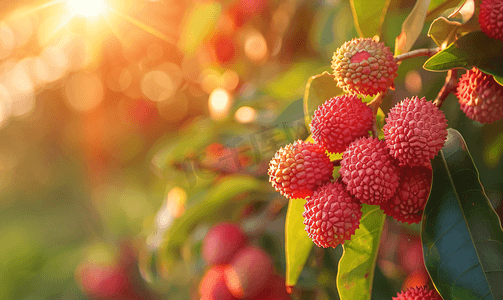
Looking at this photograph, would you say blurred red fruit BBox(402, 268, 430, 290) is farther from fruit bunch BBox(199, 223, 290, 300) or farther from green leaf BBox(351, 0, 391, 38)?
green leaf BBox(351, 0, 391, 38)

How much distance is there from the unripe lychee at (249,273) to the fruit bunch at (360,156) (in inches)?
21.2

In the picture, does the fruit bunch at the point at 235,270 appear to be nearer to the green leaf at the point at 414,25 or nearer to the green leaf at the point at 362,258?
the green leaf at the point at 362,258

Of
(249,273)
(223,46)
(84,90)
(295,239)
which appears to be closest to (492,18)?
(295,239)

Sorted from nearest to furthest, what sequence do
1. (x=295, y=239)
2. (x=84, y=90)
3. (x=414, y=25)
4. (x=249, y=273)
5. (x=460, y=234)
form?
(x=460, y=234), (x=414, y=25), (x=295, y=239), (x=249, y=273), (x=84, y=90)

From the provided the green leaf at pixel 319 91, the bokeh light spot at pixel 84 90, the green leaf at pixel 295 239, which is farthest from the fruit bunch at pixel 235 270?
the bokeh light spot at pixel 84 90

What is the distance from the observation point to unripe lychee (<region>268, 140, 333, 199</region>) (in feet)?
2.24

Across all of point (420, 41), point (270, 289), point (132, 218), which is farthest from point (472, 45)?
point (132, 218)

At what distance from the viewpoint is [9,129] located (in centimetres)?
375

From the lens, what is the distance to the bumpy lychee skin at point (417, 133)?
0.60 metres

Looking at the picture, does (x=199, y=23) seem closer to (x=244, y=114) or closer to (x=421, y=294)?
(x=244, y=114)

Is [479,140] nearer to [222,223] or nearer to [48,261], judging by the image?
[222,223]

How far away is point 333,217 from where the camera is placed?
63 centimetres

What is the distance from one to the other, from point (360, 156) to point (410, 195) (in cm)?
11

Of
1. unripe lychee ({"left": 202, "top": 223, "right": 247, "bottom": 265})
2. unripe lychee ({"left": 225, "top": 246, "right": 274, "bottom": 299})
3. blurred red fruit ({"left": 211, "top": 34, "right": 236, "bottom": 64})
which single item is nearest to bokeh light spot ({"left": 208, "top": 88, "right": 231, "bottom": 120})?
blurred red fruit ({"left": 211, "top": 34, "right": 236, "bottom": 64})
